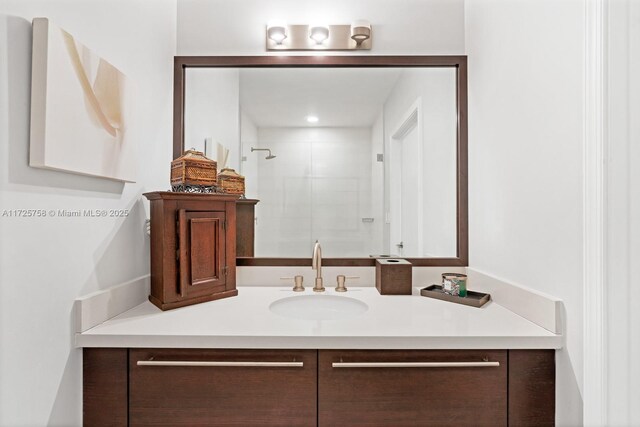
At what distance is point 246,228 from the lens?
1.73 m

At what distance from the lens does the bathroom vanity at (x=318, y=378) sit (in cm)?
105

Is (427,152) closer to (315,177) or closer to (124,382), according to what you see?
(315,177)

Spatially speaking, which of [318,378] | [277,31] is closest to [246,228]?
[318,378]

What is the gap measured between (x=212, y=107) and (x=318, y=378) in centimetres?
139

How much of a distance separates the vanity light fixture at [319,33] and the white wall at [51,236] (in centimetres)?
75

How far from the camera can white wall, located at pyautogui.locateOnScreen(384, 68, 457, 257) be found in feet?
5.63

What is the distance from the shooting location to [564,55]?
1016 mm

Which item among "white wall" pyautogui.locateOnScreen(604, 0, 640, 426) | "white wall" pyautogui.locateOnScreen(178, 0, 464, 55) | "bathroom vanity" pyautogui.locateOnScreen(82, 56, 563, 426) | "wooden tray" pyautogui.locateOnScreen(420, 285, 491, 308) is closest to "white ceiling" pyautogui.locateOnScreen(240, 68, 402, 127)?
"bathroom vanity" pyautogui.locateOnScreen(82, 56, 563, 426)

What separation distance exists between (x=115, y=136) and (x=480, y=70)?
156cm

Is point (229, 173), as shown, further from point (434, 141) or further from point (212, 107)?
point (434, 141)

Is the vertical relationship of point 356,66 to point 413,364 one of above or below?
above

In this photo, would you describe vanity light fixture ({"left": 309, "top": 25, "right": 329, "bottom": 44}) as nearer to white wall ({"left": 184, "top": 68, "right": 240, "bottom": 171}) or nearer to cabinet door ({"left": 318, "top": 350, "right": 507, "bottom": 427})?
white wall ({"left": 184, "top": 68, "right": 240, "bottom": 171})

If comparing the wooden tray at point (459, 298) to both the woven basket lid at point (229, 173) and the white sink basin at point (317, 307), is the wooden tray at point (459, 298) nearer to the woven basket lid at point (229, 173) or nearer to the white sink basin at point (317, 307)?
the white sink basin at point (317, 307)

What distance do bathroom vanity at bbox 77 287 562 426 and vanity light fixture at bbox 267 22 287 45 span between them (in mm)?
1385
